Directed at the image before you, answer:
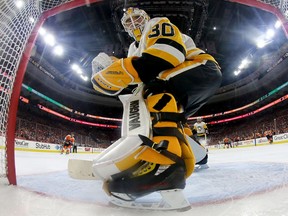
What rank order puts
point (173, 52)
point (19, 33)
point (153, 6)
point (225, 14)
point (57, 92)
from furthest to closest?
1. point (57, 92)
2. point (225, 14)
3. point (153, 6)
4. point (19, 33)
5. point (173, 52)

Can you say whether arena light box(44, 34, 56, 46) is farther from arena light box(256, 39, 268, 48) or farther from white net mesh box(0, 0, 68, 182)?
white net mesh box(0, 0, 68, 182)

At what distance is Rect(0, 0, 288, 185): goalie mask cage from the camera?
1280 mm

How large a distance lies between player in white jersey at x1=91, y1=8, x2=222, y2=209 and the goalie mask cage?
1.56 feet

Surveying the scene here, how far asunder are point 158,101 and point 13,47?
95 centimetres

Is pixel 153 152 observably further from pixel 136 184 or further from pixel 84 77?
Answer: pixel 84 77

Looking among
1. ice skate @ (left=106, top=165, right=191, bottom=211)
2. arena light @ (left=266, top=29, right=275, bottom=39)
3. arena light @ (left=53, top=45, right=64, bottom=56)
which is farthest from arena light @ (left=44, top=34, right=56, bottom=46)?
ice skate @ (left=106, top=165, right=191, bottom=211)

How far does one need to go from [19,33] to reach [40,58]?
14803 mm

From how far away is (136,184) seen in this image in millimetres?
955

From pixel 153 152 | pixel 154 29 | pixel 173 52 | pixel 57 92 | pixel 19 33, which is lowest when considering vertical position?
pixel 153 152

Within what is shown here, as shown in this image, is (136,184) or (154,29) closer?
(136,184)

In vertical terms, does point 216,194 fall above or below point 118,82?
below

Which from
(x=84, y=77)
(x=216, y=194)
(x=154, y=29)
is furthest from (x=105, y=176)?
(x=84, y=77)

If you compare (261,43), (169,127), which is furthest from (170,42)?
(261,43)

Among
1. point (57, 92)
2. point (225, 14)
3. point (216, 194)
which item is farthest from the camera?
point (57, 92)
